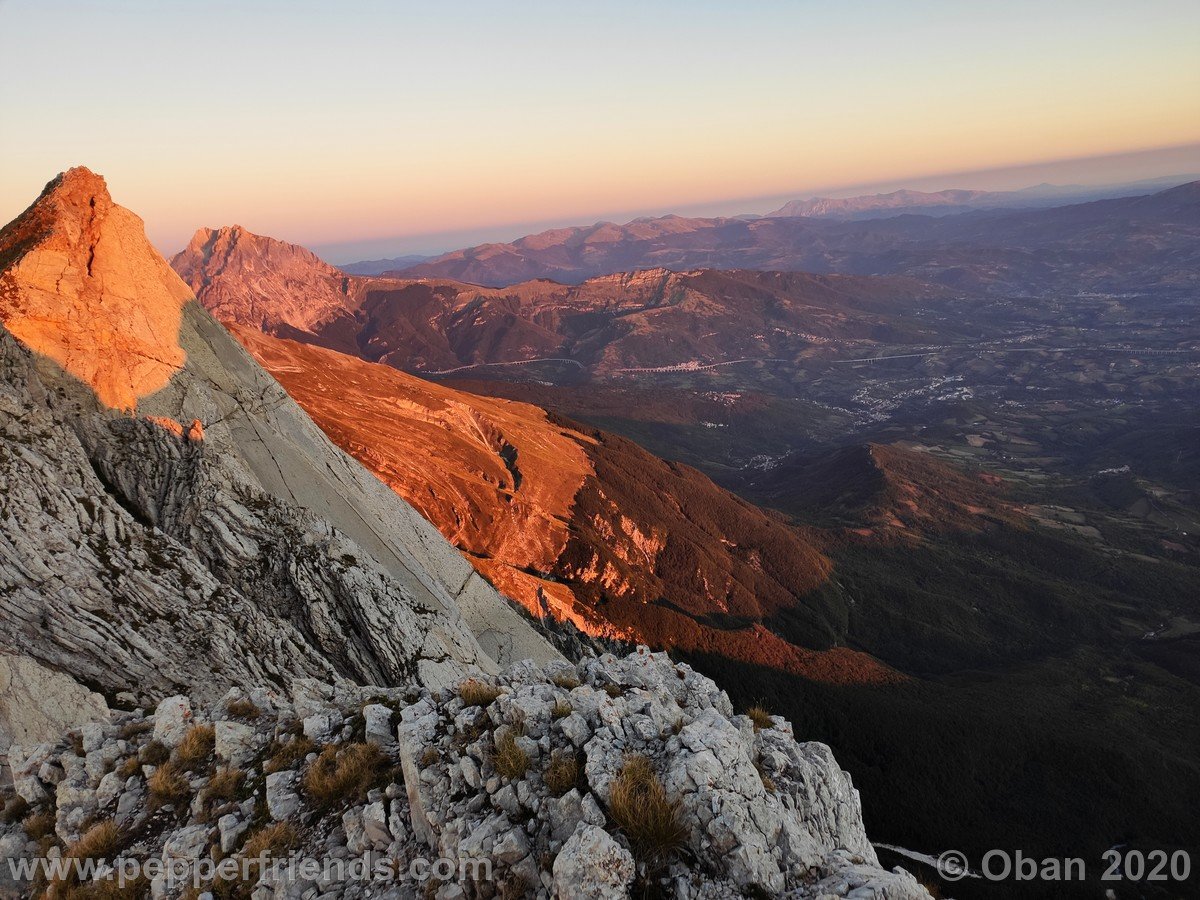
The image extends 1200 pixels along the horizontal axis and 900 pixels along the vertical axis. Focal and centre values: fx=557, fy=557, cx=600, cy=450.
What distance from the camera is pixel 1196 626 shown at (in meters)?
156

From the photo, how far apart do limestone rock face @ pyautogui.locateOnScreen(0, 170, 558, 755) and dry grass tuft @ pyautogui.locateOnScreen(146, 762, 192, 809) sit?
933cm

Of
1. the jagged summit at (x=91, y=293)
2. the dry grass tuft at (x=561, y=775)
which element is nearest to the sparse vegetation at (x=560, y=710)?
the dry grass tuft at (x=561, y=775)

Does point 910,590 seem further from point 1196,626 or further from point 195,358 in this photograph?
point 195,358

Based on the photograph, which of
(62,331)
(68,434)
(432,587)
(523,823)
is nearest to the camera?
(523,823)

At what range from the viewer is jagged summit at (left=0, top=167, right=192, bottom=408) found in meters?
32.9

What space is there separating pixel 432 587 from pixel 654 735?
39.3 meters

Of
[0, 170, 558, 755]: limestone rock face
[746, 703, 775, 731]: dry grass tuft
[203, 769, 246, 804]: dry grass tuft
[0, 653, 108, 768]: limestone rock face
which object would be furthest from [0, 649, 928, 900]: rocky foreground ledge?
[0, 170, 558, 755]: limestone rock face

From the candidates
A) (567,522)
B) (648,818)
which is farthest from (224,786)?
(567,522)

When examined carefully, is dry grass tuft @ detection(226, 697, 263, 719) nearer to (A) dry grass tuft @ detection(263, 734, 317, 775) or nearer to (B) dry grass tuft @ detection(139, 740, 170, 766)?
(B) dry grass tuft @ detection(139, 740, 170, 766)

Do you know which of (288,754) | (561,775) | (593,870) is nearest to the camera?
(593,870)

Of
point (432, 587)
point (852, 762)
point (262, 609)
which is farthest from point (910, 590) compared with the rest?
point (262, 609)

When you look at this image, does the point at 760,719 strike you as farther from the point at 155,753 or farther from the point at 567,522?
the point at 567,522

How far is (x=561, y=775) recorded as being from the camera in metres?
13.1

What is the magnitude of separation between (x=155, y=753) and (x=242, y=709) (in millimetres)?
2561
